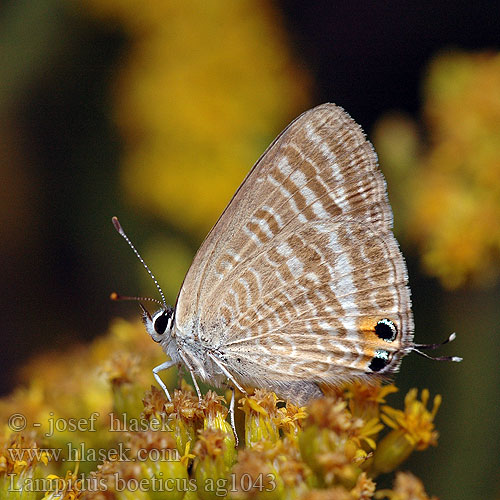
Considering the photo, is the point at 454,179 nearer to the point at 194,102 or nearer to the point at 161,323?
the point at 194,102

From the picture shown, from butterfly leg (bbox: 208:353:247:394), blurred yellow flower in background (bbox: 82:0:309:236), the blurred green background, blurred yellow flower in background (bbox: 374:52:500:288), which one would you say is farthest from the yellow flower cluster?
blurred yellow flower in background (bbox: 82:0:309:236)

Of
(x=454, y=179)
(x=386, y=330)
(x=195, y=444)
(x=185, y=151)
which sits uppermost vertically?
(x=185, y=151)

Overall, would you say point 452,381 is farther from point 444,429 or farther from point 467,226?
point 467,226

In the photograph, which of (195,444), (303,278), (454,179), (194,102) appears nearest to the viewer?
(195,444)

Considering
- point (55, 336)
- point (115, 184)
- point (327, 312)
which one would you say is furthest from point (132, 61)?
point (327, 312)

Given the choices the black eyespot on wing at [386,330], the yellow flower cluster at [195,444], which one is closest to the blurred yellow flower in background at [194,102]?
the yellow flower cluster at [195,444]

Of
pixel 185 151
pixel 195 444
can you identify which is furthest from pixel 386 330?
pixel 185 151

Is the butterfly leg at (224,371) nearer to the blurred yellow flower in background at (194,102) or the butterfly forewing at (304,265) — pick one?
the butterfly forewing at (304,265)
